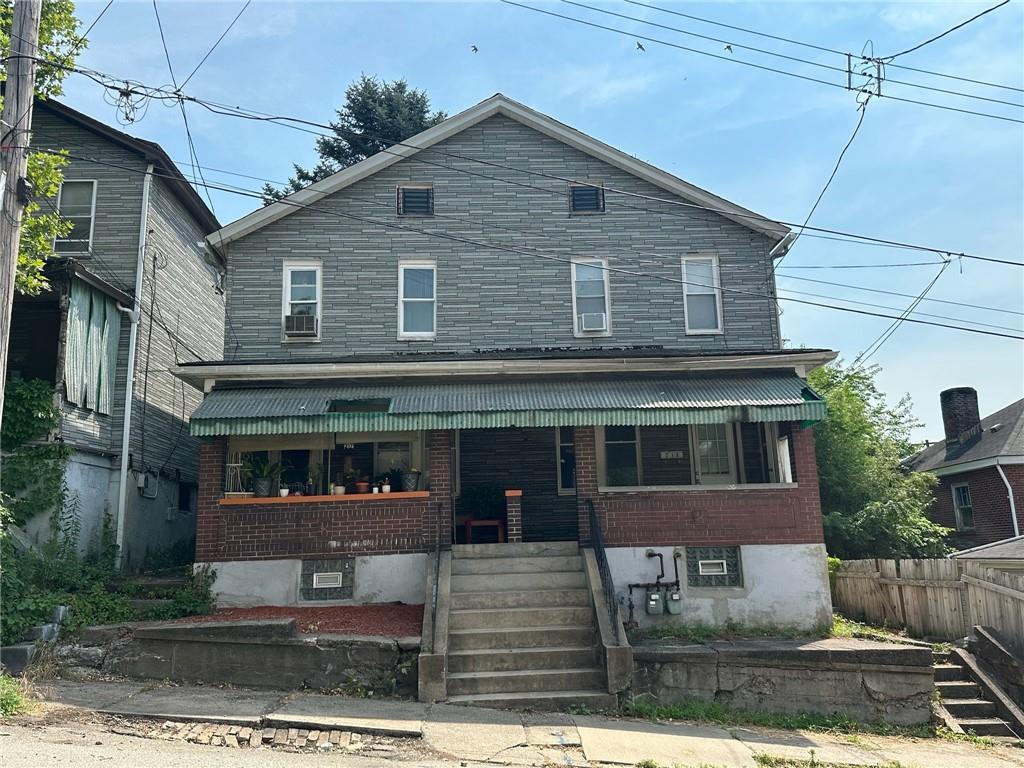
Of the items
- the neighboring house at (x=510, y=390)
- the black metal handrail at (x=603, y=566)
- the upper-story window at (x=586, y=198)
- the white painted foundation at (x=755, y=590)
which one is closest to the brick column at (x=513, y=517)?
the neighboring house at (x=510, y=390)

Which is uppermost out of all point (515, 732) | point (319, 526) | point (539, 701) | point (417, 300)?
point (417, 300)

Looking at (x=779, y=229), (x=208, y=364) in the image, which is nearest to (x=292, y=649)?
(x=208, y=364)

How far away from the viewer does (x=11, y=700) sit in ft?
25.9

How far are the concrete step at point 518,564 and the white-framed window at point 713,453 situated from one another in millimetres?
4402

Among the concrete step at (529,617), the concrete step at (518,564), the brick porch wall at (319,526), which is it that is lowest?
the concrete step at (529,617)

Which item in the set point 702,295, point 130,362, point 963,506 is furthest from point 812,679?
point 963,506

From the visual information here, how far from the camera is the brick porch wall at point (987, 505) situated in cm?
2139

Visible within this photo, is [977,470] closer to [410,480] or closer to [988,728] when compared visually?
[988,728]

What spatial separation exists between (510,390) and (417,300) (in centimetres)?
344

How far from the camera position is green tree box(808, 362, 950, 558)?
18016 mm

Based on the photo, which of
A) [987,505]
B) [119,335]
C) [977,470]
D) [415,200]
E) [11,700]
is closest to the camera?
[11,700]

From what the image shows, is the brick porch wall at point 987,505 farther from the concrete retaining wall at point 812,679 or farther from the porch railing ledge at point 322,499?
the porch railing ledge at point 322,499

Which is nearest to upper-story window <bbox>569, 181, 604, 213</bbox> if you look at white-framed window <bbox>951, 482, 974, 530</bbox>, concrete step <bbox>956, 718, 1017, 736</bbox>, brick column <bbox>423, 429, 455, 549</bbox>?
brick column <bbox>423, 429, 455, 549</bbox>

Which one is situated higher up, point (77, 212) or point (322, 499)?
point (77, 212)
